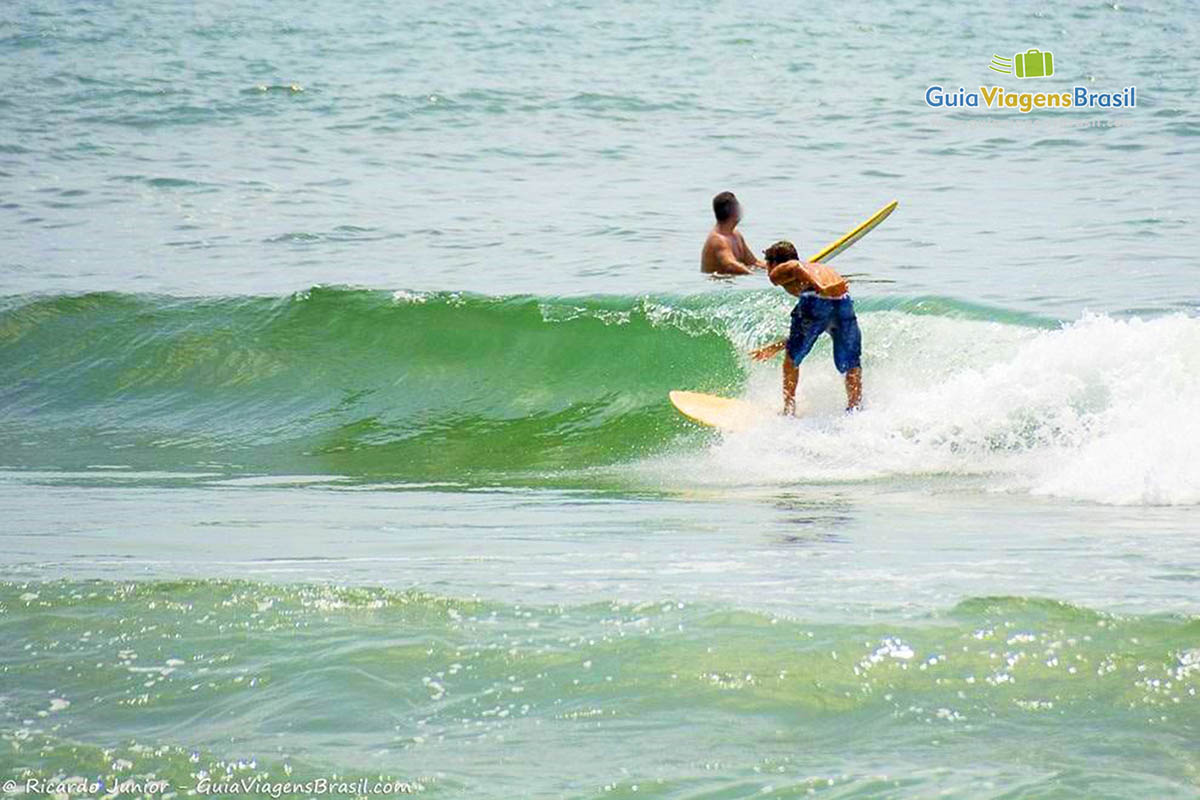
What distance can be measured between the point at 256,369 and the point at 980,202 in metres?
8.94

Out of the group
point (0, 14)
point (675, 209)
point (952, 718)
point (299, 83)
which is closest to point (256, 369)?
point (675, 209)

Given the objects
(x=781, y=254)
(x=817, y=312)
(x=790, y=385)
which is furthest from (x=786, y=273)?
(x=790, y=385)

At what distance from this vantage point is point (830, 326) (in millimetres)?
10055

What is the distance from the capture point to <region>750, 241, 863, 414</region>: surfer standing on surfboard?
9.97m

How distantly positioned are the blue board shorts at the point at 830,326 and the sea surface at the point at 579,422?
43cm

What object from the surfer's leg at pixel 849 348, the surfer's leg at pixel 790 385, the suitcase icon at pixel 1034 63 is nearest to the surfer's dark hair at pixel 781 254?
the surfer's leg at pixel 849 348

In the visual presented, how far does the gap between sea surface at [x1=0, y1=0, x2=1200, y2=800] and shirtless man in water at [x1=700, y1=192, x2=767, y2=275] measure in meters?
0.84

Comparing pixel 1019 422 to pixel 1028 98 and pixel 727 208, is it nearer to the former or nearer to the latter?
pixel 727 208

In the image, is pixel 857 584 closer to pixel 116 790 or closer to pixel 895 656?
pixel 895 656

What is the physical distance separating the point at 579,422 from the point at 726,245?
5.68 feet

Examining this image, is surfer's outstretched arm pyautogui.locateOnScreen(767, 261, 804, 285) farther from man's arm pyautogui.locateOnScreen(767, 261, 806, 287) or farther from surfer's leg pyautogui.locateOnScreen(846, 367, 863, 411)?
surfer's leg pyautogui.locateOnScreen(846, 367, 863, 411)

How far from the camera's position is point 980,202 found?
1859cm

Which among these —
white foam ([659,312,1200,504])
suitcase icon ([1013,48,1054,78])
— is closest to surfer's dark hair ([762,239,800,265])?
white foam ([659,312,1200,504])

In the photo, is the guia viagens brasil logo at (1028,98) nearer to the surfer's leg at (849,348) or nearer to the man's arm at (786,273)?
the surfer's leg at (849,348)
